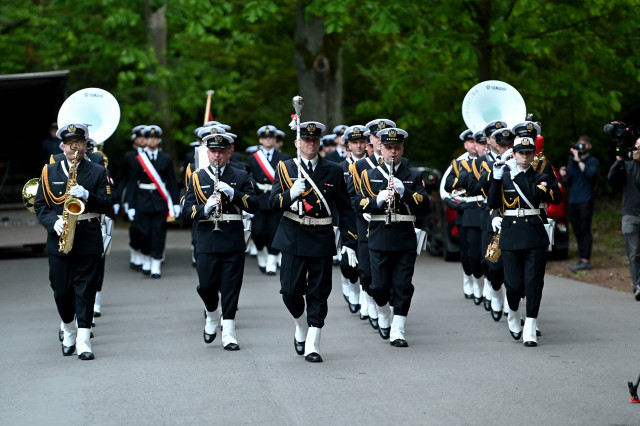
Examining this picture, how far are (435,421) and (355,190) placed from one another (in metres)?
4.27

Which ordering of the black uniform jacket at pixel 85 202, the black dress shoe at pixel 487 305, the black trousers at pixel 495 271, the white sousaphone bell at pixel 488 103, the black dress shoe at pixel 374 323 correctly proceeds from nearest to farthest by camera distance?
1. the black uniform jacket at pixel 85 202
2. the black dress shoe at pixel 374 323
3. the black trousers at pixel 495 271
4. the white sousaphone bell at pixel 488 103
5. the black dress shoe at pixel 487 305

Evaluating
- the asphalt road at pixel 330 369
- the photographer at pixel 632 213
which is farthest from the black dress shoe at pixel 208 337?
the photographer at pixel 632 213

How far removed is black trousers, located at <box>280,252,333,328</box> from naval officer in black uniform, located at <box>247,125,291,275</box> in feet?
22.3

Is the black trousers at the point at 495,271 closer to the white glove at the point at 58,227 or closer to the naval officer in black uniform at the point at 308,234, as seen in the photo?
the naval officer in black uniform at the point at 308,234

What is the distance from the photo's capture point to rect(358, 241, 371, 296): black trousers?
480 inches

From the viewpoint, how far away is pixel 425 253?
69.2 feet

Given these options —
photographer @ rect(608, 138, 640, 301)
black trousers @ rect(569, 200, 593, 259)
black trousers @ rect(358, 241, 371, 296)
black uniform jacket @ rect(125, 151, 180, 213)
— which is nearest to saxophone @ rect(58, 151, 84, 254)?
black trousers @ rect(358, 241, 371, 296)

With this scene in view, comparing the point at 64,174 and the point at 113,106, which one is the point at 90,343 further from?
the point at 113,106

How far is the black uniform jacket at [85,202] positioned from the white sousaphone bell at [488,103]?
431 centimetres

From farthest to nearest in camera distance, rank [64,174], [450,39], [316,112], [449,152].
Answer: [449,152] < [316,112] < [450,39] < [64,174]

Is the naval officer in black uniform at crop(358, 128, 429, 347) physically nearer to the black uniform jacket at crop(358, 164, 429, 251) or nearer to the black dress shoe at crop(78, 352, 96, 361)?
the black uniform jacket at crop(358, 164, 429, 251)

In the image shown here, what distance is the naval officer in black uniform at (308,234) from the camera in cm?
1003

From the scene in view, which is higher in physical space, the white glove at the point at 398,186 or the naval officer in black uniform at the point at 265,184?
the white glove at the point at 398,186

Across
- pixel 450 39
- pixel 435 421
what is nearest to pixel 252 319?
pixel 435 421
